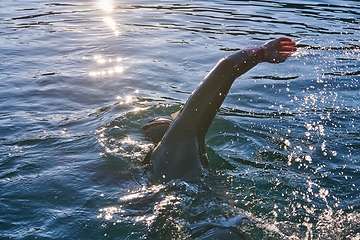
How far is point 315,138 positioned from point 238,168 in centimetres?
159

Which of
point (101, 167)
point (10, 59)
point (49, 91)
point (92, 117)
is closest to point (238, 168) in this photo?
point (101, 167)

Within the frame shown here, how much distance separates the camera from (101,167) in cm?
437

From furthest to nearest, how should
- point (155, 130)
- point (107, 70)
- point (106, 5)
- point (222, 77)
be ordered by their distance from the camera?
1. point (106, 5)
2. point (107, 70)
3. point (155, 130)
4. point (222, 77)

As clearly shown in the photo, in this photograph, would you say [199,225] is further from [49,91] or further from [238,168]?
[49,91]

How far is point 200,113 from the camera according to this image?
3479 millimetres

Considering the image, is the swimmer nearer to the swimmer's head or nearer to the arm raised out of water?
the arm raised out of water

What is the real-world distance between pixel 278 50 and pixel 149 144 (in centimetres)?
225

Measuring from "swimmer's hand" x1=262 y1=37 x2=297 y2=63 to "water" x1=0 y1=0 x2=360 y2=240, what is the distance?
1.47 metres

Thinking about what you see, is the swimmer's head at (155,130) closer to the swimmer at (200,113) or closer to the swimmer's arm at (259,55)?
the swimmer at (200,113)

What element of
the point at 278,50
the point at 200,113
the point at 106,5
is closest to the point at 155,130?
the point at 200,113

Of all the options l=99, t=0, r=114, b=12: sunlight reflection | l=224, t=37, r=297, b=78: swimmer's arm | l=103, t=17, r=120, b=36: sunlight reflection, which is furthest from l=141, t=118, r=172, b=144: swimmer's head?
l=99, t=0, r=114, b=12: sunlight reflection

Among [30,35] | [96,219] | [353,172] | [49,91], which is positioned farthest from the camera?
[30,35]

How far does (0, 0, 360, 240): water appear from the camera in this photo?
11.1 feet

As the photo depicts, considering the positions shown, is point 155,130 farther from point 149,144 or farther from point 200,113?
point 200,113
